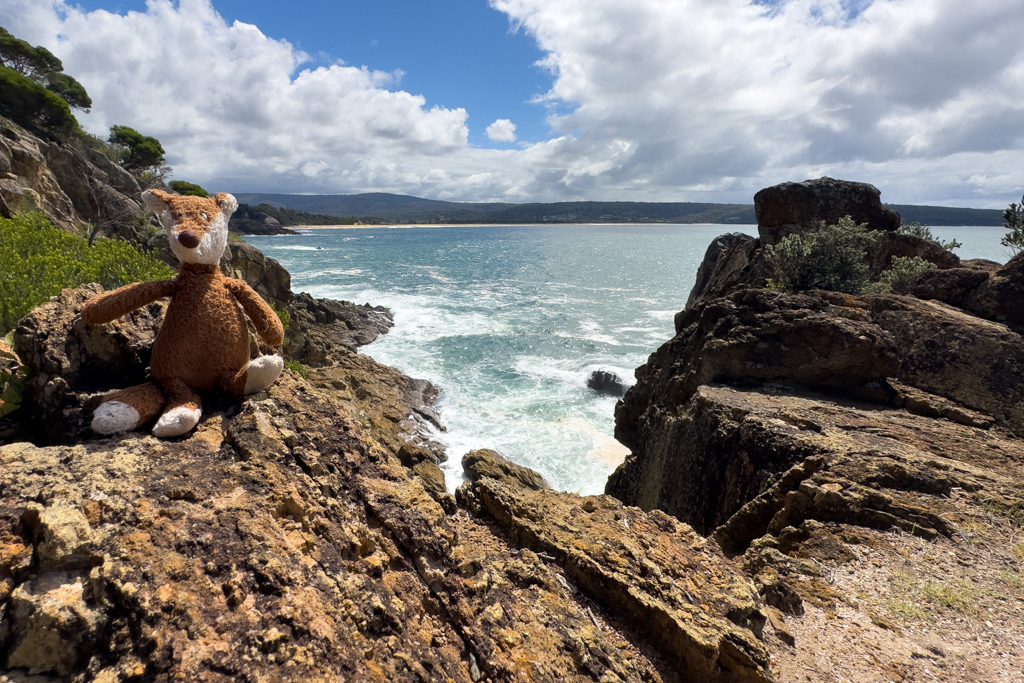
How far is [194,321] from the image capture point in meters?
3.65

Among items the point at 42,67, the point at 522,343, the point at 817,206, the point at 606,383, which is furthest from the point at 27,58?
the point at 817,206

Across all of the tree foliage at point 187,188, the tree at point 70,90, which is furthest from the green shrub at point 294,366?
the tree at point 70,90

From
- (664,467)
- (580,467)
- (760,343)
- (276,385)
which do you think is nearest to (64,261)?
(276,385)

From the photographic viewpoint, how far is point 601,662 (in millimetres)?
2598

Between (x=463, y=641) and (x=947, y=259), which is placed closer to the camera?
(x=463, y=641)

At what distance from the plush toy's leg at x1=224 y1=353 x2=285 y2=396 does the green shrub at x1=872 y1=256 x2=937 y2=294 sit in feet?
38.1

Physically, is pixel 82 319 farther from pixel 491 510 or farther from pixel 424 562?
pixel 491 510

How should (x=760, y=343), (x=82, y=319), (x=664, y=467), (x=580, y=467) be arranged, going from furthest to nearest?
(x=580, y=467) < (x=760, y=343) < (x=664, y=467) < (x=82, y=319)

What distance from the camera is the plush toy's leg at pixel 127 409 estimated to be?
9.85 feet

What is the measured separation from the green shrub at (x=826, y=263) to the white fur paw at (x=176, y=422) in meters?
→ 10.9

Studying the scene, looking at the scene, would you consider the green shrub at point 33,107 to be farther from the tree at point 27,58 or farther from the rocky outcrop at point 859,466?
the rocky outcrop at point 859,466

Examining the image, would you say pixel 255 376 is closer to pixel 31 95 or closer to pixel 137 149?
pixel 31 95

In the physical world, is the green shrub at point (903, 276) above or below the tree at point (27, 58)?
below

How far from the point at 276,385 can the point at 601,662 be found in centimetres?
291
